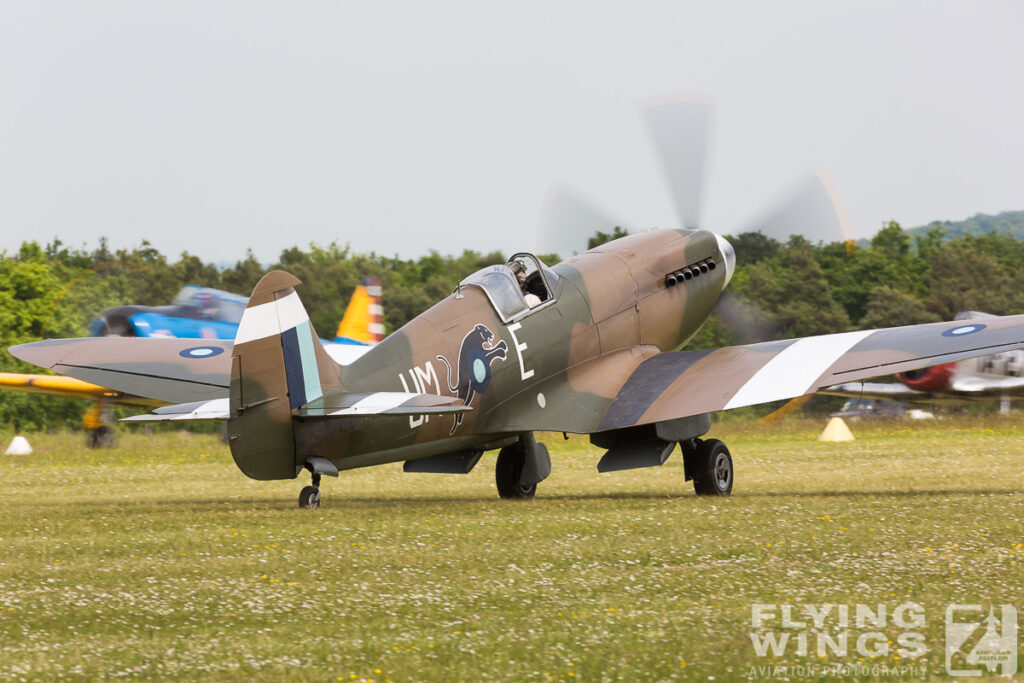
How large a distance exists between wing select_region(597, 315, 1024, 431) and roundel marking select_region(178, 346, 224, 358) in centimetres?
418

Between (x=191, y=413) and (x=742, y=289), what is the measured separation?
1444 inches

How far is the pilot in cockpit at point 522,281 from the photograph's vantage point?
1262 cm

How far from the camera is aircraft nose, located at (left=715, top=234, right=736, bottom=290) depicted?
15422 mm

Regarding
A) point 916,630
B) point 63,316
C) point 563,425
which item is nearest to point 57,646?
point 916,630

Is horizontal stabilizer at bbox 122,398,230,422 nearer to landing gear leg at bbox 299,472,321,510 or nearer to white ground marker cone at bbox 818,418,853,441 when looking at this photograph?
landing gear leg at bbox 299,472,321,510

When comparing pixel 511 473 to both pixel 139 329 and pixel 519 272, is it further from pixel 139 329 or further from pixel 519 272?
pixel 139 329

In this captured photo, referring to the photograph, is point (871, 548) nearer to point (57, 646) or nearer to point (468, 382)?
point (468, 382)

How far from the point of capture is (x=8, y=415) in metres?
38.8

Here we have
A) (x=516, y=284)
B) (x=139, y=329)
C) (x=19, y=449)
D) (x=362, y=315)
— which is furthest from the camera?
(x=362, y=315)

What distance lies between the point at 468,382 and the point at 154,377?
339cm

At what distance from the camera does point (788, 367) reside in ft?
40.6

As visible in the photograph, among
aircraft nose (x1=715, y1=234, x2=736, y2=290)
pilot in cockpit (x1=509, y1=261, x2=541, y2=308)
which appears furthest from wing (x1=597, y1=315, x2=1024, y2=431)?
aircraft nose (x1=715, y1=234, x2=736, y2=290)

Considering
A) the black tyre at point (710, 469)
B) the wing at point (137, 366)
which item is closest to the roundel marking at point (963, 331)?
the black tyre at point (710, 469)

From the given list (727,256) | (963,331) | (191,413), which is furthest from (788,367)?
(191,413)
